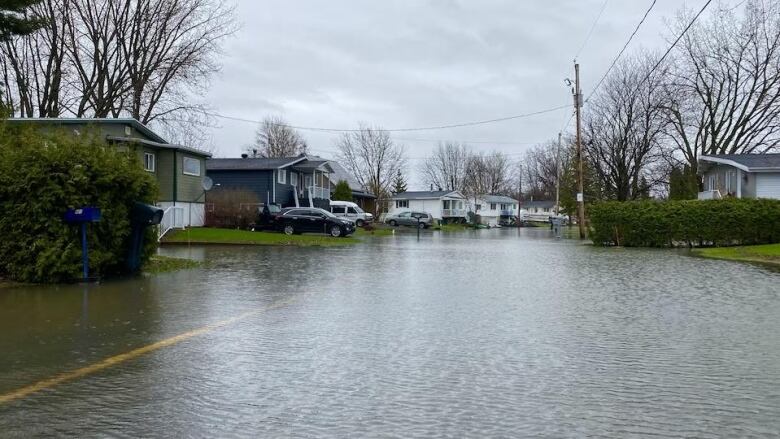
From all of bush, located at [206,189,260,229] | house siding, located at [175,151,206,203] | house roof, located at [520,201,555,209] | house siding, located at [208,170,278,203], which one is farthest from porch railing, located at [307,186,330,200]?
house roof, located at [520,201,555,209]

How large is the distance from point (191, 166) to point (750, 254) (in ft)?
91.9

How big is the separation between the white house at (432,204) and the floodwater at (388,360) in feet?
229

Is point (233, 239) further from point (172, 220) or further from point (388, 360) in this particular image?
point (388, 360)

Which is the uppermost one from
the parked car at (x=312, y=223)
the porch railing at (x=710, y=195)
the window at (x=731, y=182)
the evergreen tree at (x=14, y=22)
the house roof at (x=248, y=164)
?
the evergreen tree at (x=14, y=22)

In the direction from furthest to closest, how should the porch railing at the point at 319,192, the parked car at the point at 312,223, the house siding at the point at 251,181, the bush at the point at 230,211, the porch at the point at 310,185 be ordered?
1. the porch railing at the point at 319,192
2. the porch at the point at 310,185
3. the house siding at the point at 251,181
4. the bush at the point at 230,211
5. the parked car at the point at 312,223

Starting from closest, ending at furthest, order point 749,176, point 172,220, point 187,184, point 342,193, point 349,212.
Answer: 1. point 172,220
2. point 749,176
3. point 187,184
4. point 349,212
5. point 342,193

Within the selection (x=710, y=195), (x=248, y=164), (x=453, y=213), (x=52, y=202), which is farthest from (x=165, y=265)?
(x=453, y=213)

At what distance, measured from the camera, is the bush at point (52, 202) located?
13.0 meters

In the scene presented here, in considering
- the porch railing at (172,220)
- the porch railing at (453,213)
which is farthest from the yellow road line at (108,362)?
the porch railing at (453,213)

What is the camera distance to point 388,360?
273 inches

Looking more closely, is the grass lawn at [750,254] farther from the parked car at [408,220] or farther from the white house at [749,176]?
the parked car at [408,220]

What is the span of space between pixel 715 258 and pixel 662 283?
977cm

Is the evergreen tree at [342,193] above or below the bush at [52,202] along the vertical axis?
above

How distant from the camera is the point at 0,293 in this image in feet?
39.1
